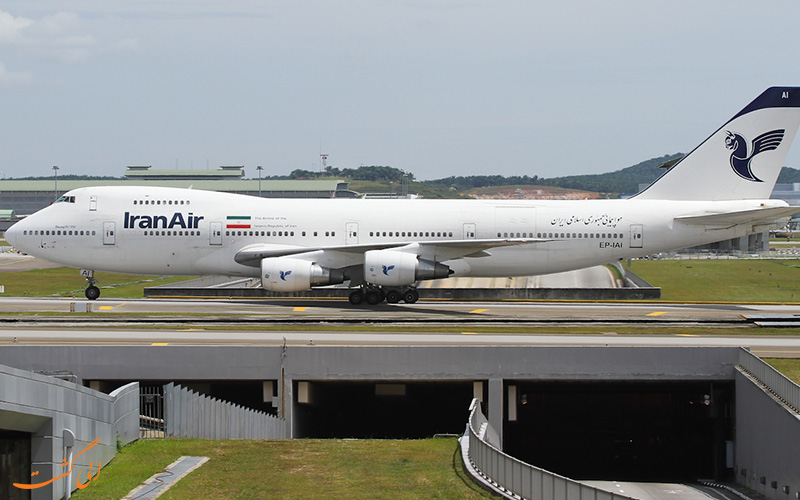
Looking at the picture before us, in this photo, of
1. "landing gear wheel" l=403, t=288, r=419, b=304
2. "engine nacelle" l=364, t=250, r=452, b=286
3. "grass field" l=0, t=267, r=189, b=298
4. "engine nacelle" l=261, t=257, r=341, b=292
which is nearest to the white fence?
"engine nacelle" l=261, t=257, r=341, b=292

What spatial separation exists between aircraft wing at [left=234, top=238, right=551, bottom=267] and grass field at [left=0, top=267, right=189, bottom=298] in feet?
44.8

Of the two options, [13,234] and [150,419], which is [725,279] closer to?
[13,234]

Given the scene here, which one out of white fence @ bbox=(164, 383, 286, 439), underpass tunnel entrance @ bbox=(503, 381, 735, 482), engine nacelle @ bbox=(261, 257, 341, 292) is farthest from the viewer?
engine nacelle @ bbox=(261, 257, 341, 292)

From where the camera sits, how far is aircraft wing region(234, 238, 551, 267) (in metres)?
35.5

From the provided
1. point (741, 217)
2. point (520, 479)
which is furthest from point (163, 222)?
point (520, 479)

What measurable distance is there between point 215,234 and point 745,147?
81.1ft

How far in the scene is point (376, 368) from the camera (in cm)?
2405

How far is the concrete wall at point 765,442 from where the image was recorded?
1870cm

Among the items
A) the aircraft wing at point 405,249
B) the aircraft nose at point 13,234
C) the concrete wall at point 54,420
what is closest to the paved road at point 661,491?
the aircraft wing at point 405,249

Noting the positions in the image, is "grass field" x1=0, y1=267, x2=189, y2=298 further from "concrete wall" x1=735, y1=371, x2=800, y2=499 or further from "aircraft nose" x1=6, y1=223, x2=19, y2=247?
"concrete wall" x1=735, y1=371, x2=800, y2=499

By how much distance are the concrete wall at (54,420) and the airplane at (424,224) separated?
1990 centimetres

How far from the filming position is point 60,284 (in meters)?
54.9

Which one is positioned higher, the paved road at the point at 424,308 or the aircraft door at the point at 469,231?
the aircraft door at the point at 469,231

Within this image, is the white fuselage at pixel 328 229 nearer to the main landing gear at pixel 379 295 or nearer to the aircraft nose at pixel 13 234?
the aircraft nose at pixel 13 234
